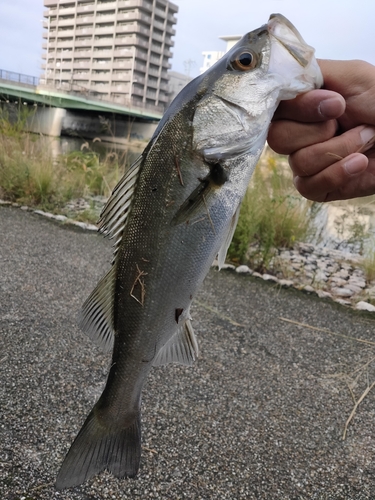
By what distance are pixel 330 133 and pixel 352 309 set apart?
3365 mm

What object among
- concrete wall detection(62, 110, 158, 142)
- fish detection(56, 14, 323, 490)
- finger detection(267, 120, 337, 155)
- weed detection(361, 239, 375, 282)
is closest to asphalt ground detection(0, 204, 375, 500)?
fish detection(56, 14, 323, 490)

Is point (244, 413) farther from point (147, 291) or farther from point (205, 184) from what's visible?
point (205, 184)

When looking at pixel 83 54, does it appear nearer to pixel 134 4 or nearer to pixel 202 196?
pixel 134 4

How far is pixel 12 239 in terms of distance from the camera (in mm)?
5691

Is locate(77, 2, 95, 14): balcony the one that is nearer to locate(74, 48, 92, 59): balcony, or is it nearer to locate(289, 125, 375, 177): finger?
locate(74, 48, 92, 59): balcony

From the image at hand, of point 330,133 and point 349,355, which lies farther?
point 349,355

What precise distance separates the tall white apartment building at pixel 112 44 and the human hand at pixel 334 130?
63967 mm

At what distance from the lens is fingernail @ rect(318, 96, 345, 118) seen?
1.45 meters

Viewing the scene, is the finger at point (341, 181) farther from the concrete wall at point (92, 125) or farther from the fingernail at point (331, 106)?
the concrete wall at point (92, 125)

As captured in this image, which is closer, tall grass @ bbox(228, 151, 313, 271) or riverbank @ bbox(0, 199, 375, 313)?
riverbank @ bbox(0, 199, 375, 313)

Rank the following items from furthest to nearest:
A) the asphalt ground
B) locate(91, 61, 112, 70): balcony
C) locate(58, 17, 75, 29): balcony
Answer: locate(58, 17, 75, 29): balcony < locate(91, 61, 112, 70): balcony < the asphalt ground

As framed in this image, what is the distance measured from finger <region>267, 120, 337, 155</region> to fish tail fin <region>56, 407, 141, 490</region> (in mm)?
1206

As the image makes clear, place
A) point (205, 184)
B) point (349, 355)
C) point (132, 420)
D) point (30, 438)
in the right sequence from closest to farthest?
point (205, 184), point (132, 420), point (30, 438), point (349, 355)

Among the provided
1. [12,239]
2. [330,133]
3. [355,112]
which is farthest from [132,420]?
[12,239]
